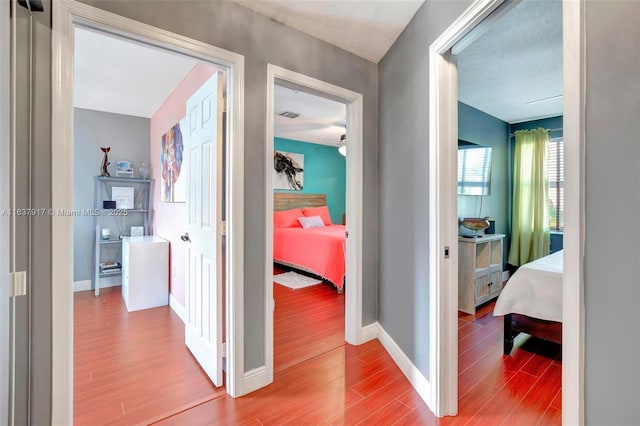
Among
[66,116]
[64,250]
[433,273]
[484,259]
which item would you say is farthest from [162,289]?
[484,259]

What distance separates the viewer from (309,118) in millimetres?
4844

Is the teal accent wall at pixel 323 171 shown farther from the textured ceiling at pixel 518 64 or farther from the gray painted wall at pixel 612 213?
the gray painted wall at pixel 612 213

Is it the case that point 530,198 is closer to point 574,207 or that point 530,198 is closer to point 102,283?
point 574,207

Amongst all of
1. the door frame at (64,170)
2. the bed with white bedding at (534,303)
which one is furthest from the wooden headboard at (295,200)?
the door frame at (64,170)

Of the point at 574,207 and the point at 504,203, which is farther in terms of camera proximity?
the point at 504,203

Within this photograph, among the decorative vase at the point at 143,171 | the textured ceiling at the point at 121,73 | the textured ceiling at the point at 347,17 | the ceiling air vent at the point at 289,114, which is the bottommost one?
the decorative vase at the point at 143,171

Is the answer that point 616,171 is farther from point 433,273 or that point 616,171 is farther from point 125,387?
point 125,387

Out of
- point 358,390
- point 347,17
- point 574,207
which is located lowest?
point 358,390

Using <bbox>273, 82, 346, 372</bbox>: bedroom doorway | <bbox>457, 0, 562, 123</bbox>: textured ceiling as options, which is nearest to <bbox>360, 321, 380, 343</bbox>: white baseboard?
<bbox>273, 82, 346, 372</bbox>: bedroom doorway

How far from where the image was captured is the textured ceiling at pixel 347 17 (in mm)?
1904

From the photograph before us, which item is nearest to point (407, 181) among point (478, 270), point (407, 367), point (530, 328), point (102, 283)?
point (407, 367)

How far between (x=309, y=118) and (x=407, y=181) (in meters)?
3.09

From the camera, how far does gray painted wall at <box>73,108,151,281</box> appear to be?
4.08 meters

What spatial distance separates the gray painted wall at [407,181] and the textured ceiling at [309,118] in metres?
1.23
